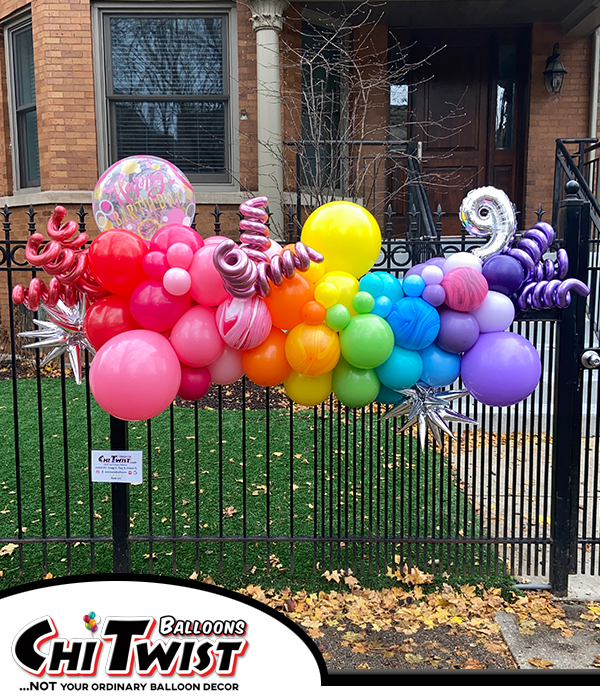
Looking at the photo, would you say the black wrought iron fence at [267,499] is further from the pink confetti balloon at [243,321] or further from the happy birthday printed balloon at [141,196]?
the pink confetti balloon at [243,321]

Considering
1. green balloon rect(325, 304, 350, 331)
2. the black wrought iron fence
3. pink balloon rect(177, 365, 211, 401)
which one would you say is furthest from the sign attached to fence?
green balloon rect(325, 304, 350, 331)

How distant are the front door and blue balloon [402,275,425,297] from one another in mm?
7943

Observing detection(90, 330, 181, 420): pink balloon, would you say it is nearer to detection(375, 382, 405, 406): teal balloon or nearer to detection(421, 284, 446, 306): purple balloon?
detection(375, 382, 405, 406): teal balloon

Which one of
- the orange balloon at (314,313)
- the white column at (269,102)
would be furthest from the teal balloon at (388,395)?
the white column at (269,102)

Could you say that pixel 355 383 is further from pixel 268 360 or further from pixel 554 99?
pixel 554 99

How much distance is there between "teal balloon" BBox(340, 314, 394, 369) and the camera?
236 cm

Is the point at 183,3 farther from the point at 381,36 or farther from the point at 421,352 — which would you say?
the point at 421,352

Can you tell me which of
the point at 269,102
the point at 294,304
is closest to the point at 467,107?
the point at 269,102

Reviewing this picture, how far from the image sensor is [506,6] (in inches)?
358

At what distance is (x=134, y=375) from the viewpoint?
231cm

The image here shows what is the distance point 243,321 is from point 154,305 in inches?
14.7

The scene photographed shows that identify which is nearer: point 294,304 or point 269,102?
point 294,304

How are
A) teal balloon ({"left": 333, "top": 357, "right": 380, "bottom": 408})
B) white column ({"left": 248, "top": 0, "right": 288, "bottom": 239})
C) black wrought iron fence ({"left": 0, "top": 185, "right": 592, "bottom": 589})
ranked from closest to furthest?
teal balloon ({"left": 333, "top": 357, "right": 380, "bottom": 408}) → black wrought iron fence ({"left": 0, "top": 185, "right": 592, "bottom": 589}) → white column ({"left": 248, "top": 0, "right": 288, "bottom": 239})

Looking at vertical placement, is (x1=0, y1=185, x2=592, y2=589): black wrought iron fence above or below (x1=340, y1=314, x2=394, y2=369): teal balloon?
below
